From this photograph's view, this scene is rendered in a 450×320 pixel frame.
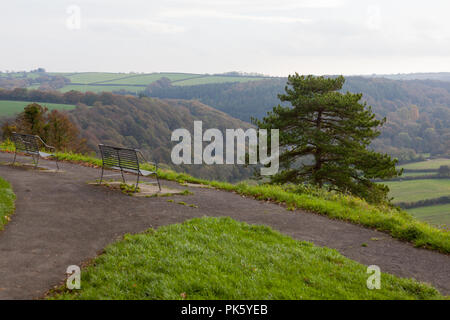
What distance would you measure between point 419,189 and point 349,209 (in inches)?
2355

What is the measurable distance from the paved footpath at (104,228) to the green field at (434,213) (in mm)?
46970

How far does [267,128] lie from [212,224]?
16.3m

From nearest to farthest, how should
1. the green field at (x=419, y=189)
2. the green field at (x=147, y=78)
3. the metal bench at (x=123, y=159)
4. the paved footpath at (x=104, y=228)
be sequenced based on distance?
the paved footpath at (x=104, y=228)
the metal bench at (x=123, y=159)
the green field at (x=419, y=189)
the green field at (x=147, y=78)

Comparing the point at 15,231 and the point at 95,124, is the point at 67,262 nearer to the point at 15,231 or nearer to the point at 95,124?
the point at 15,231

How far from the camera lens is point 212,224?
20.0ft

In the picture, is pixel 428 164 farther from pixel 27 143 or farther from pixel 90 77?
pixel 90 77

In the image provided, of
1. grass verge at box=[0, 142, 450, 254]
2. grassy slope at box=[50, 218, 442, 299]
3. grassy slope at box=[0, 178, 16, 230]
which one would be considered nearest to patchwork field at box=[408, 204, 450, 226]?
grass verge at box=[0, 142, 450, 254]

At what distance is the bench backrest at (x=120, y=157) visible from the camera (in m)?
8.42

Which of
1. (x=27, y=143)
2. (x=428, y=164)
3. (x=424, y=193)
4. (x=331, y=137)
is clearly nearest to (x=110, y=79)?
(x=428, y=164)

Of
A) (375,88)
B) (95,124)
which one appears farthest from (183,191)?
(375,88)

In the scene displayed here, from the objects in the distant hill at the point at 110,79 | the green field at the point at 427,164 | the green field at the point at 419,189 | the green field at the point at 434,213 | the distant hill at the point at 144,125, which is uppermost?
the distant hill at the point at 110,79

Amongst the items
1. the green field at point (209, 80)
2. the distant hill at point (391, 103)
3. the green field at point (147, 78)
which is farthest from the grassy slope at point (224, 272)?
the green field at point (209, 80)

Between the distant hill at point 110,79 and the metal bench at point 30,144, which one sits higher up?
the distant hill at point 110,79

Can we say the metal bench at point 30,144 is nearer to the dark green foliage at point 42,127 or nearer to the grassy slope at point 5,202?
the grassy slope at point 5,202
